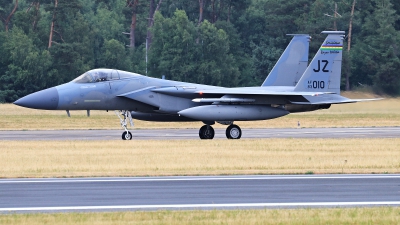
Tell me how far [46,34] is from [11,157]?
49055mm

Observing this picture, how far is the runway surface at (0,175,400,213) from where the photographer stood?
33.5ft

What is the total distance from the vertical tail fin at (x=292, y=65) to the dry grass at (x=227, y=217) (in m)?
16.8

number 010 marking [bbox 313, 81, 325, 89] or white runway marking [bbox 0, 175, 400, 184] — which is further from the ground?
number 010 marking [bbox 313, 81, 325, 89]

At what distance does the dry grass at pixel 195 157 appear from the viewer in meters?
14.4

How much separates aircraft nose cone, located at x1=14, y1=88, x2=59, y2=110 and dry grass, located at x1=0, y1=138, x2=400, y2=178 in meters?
1.43

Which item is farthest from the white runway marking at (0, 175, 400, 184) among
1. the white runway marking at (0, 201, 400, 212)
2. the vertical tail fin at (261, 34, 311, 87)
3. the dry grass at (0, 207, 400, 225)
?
the vertical tail fin at (261, 34, 311, 87)

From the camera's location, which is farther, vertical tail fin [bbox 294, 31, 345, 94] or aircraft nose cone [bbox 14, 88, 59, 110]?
vertical tail fin [bbox 294, 31, 345, 94]

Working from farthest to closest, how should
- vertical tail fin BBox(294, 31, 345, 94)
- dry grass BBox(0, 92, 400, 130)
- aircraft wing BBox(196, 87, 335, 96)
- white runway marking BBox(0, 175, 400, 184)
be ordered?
dry grass BBox(0, 92, 400, 130), vertical tail fin BBox(294, 31, 345, 94), aircraft wing BBox(196, 87, 335, 96), white runway marking BBox(0, 175, 400, 184)

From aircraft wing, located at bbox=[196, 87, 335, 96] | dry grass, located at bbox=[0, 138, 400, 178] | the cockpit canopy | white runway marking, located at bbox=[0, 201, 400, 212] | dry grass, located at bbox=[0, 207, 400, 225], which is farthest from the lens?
aircraft wing, located at bbox=[196, 87, 335, 96]

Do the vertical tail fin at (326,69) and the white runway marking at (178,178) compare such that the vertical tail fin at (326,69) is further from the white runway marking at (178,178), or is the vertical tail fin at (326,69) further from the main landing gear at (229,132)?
the white runway marking at (178,178)

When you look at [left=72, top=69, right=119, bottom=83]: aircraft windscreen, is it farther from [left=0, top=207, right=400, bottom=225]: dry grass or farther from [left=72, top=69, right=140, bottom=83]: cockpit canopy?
[left=0, top=207, right=400, bottom=225]: dry grass

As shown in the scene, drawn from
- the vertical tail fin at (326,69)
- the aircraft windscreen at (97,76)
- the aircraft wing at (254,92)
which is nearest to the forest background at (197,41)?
the vertical tail fin at (326,69)

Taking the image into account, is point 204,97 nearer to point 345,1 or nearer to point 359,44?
point 359,44

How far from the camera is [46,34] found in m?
64.4
